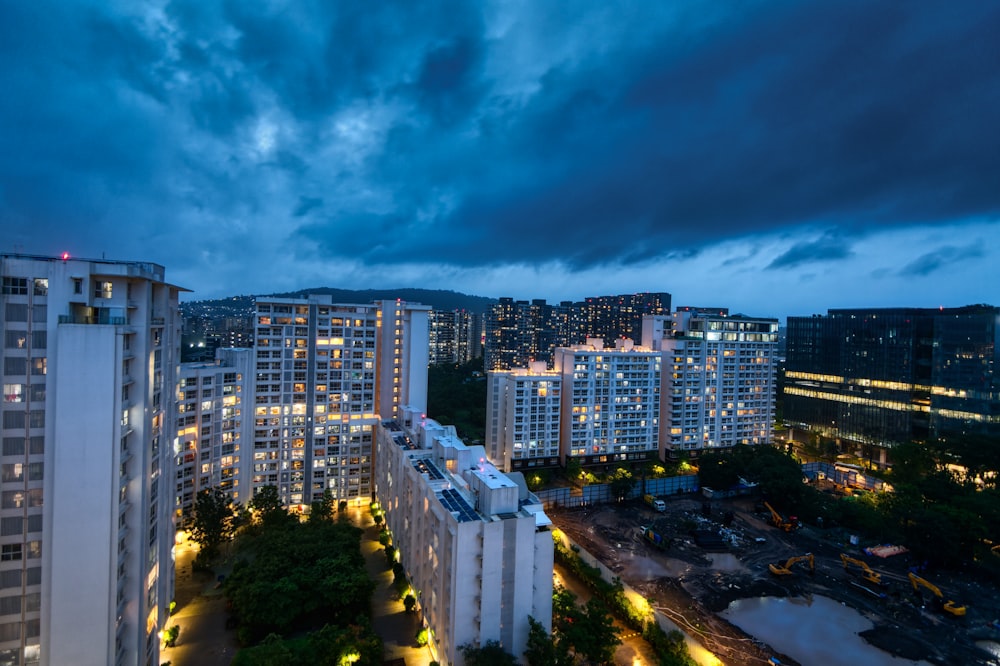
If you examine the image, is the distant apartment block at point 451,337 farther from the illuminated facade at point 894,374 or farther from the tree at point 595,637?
the tree at point 595,637

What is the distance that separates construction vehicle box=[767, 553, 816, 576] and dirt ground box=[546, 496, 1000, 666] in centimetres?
42

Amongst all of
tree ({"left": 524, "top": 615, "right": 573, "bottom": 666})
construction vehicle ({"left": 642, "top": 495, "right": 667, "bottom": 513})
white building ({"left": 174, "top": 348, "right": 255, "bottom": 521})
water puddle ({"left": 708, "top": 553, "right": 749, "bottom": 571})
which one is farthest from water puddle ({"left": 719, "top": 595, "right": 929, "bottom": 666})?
white building ({"left": 174, "top": 348, "right": 255, "bottom": 521})

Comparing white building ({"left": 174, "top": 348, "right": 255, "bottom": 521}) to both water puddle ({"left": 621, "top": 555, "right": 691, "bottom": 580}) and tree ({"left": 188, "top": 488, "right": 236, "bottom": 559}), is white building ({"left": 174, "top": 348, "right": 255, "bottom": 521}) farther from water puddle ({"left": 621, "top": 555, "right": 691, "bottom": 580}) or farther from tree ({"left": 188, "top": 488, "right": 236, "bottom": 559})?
water puddle ({"left": 621, "top": 555, "right": 691, "bottom": 580})

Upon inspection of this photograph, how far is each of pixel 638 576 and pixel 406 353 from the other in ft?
96.5

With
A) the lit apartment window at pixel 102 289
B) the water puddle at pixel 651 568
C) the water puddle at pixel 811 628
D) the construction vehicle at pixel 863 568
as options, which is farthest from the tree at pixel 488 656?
the construction vehicle at pixel 863 568

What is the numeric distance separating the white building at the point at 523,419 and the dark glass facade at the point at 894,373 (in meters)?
48.2

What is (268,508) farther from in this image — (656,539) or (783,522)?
(783,522)

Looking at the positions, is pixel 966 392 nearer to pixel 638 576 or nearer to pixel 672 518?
pixel 672 518

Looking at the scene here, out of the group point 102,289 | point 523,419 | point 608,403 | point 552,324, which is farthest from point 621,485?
point 552,324

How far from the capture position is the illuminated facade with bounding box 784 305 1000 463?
60.2m

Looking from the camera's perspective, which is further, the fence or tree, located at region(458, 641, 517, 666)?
the fence

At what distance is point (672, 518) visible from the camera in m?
46.3

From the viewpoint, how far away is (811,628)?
1164 inches

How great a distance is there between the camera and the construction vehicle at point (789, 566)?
35625mm
